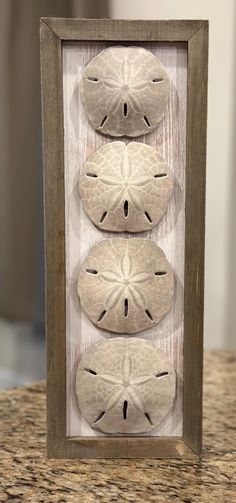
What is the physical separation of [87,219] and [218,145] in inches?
31.6

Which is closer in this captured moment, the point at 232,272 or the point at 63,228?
the point at 63,228

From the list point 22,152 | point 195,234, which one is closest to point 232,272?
point 22,152

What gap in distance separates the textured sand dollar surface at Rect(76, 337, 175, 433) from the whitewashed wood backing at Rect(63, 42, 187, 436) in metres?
0.01

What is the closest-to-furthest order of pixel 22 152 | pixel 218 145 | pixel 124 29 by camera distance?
1. pixel 124 29
2. pixel 218 145
3. pixel 22 152

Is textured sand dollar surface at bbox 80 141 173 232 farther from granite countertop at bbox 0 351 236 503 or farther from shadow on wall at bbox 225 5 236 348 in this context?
shadow on wall at bbox 225 5 236 348

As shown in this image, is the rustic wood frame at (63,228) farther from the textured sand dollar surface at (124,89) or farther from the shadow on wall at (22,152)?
the shadow on wall at (22,152)

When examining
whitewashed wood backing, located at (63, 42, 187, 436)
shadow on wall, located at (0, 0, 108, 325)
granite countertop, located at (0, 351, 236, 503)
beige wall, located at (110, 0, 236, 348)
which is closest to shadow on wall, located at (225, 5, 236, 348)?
beige wall, located at (110, 0, 236, 348)

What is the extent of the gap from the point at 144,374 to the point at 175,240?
15cm

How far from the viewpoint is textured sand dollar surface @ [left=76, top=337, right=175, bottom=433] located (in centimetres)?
79

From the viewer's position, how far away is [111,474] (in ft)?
2.55

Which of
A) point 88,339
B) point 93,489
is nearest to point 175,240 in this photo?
point 88,339

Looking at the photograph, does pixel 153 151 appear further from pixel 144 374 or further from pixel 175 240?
pixel 144 374

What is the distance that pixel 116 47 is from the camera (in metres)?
0.75

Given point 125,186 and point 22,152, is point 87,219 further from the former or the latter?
point 22,152
